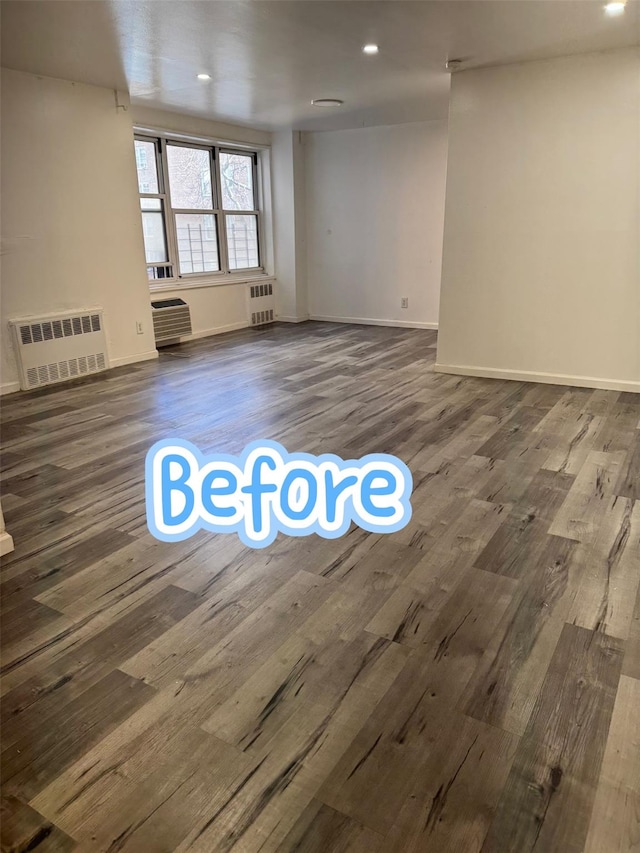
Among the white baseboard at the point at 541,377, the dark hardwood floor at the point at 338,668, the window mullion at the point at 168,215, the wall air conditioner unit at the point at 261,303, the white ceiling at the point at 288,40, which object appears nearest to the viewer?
the dark hardwood floor at the point at 338,668

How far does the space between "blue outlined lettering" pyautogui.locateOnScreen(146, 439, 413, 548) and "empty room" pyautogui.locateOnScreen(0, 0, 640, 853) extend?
2 centimetres

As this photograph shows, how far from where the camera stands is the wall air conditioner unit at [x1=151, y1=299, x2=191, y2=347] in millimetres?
6473

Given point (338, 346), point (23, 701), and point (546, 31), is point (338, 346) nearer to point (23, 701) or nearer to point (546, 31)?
point (546, 31)

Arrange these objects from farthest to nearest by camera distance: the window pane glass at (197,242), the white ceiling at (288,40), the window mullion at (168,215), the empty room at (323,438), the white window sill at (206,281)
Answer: the window pane glass at (197,242)
the white window sill at (206,281)
the window mullion at (168,215)
the white ceiling at (288,40)
the empty room at (323,438)

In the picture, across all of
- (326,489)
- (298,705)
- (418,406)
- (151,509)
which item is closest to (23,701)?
(298,705)

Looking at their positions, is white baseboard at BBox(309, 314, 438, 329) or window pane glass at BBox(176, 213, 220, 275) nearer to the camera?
window pane glass at BBox(176, 213, 220, 275)

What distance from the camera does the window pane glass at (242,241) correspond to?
303 inches

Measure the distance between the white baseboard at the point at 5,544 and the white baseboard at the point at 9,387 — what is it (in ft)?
9.11

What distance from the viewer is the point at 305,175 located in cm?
798

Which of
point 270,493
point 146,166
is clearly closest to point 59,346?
point 146,166

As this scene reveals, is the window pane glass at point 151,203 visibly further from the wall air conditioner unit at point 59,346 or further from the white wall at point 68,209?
the wall air conditioner unit at point 59,346

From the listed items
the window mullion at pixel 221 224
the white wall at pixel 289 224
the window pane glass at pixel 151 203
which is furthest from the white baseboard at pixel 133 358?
the white wall at pixel 289 224

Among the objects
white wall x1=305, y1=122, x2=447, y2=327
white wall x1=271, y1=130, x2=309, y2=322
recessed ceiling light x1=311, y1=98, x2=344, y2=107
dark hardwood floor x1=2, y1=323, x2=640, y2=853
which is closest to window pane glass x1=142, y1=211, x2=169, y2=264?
white wall x1=271, y1=130, x2=309, y2=322

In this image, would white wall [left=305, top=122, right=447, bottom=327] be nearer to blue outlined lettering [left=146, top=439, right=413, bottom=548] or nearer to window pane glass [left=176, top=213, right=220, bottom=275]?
window pane glass [left=176, top=213, right=220, bottom=275]
